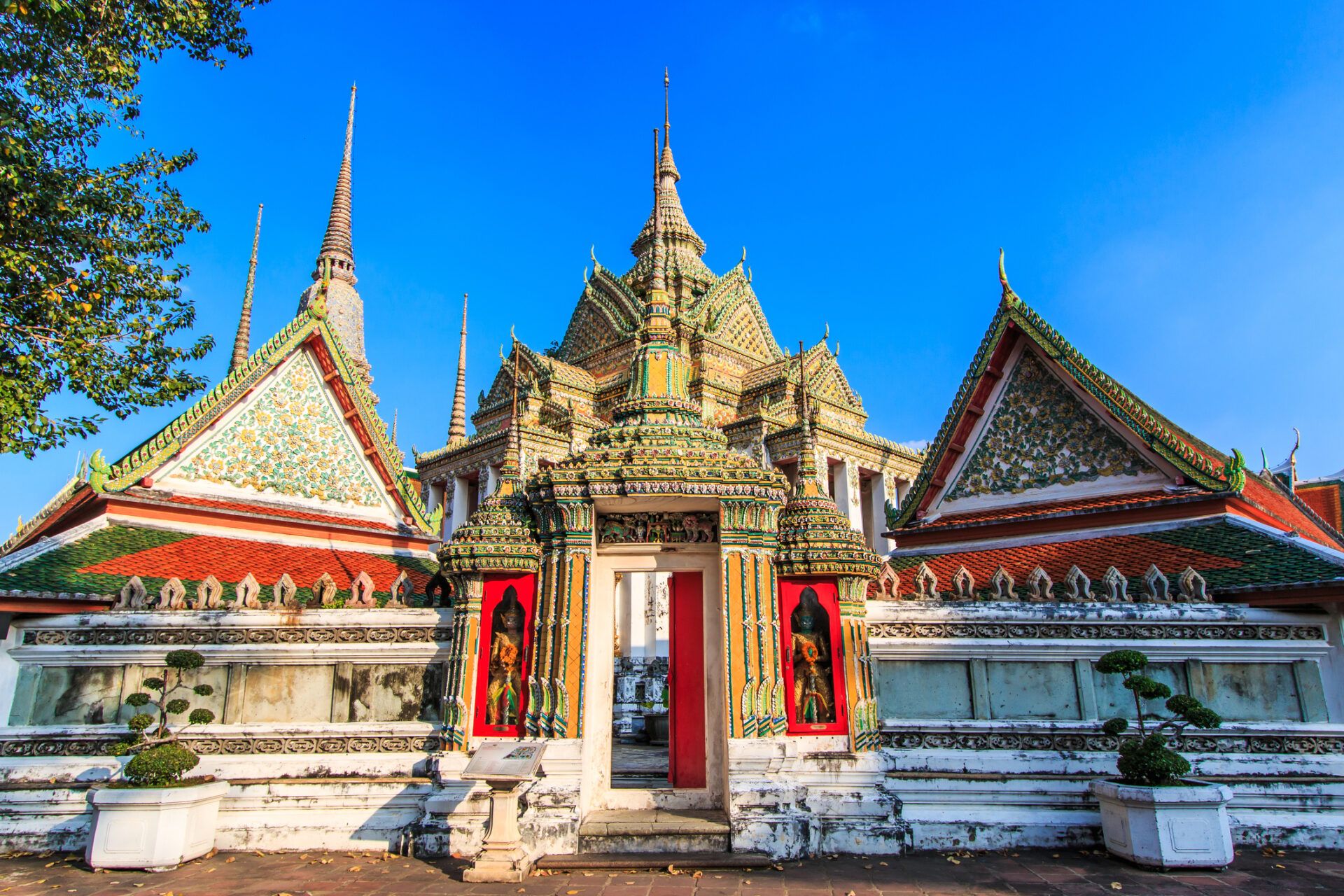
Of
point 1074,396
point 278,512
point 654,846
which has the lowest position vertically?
point 654,846

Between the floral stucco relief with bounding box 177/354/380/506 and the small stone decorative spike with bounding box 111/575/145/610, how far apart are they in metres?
3.26

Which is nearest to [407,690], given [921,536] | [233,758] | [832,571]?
[233,758]

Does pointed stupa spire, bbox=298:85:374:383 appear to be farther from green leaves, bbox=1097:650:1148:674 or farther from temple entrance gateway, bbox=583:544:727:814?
green leaves, bbox=1097:650:1148:674

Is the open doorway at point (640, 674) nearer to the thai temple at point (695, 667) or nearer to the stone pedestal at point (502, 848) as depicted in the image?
the thai temple at point (695, 667)

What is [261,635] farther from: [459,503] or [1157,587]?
[459,503]

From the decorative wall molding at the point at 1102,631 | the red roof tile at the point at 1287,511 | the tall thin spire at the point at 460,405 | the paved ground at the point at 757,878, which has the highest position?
the tall thin spire at the point at 460,405

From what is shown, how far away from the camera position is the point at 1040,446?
464 inches

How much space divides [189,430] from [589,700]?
7.82 meters

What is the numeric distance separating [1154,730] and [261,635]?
9163mm

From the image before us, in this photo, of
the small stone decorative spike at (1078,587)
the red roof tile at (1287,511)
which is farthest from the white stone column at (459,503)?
the red roof tile at (1287,511)

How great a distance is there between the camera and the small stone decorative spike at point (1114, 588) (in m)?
8.58

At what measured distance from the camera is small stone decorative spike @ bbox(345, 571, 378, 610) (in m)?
8.59

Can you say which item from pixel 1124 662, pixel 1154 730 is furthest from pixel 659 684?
pixel 1124 662

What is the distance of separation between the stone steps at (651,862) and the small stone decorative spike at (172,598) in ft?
16.1
